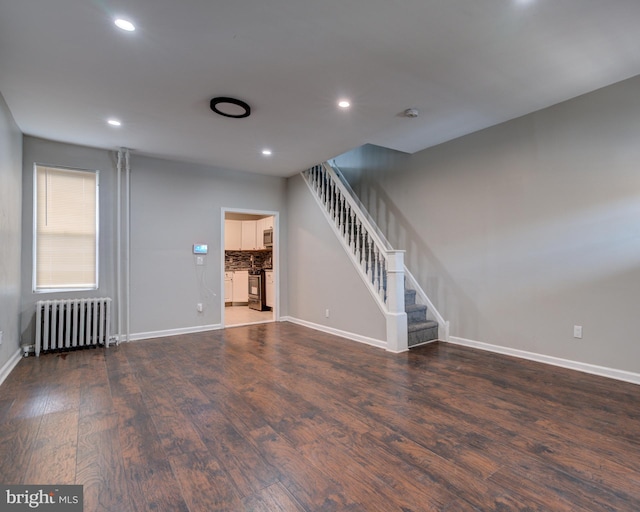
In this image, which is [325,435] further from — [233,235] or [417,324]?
[233,235]

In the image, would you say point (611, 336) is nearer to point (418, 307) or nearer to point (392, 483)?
point (418, 307)

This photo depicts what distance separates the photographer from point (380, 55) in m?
2.57

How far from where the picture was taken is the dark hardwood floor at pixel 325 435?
1652 mm

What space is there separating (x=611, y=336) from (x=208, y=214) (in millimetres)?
5436

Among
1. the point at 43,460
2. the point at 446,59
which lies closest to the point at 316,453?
the point at 43,460

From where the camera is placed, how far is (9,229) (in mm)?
3561

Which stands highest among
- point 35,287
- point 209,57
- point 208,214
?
point 209,57

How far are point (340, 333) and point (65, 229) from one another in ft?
13.4

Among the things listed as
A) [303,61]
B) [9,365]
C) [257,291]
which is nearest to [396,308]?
[303,61]

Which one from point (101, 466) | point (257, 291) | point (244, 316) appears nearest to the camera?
point (101, 466)

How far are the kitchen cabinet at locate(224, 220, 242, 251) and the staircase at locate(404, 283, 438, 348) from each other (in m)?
5.07

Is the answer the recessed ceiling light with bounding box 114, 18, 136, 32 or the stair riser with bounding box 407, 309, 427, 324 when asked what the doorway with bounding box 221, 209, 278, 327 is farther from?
the recessed ceiling light with bounding box 114, 18, 136, 32

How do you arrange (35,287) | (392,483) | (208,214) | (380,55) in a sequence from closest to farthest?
(392,483) < (380,55) < (35,287) < (208,214)

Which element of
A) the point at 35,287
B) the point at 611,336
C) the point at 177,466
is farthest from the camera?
the point at 35,287
